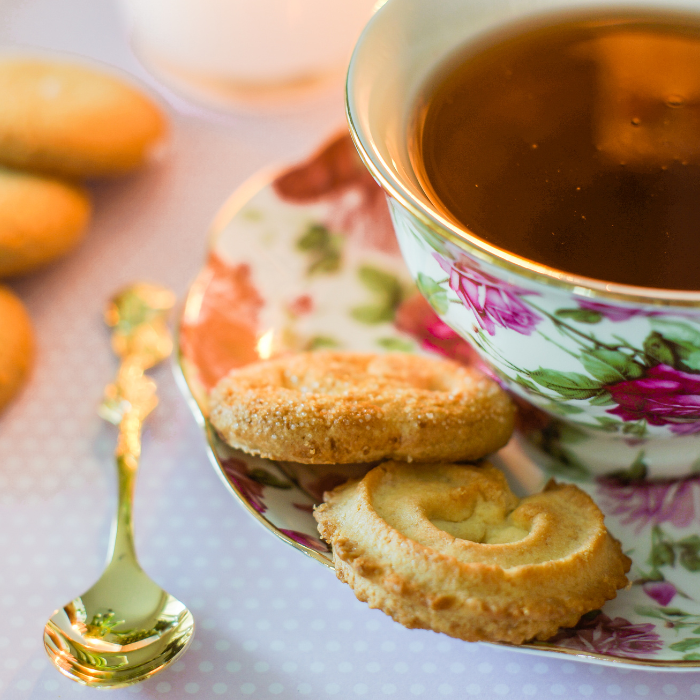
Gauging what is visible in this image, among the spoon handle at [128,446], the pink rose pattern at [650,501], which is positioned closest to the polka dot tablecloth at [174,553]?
the spoon handle at [128,446]

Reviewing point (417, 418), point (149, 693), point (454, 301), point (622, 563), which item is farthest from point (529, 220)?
point (149, 693)

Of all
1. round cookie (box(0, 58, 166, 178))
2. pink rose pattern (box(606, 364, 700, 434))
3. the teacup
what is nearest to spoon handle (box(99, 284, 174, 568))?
round cookie (box(0, 58, 166, 178))

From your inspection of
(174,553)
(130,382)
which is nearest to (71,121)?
(130,382)

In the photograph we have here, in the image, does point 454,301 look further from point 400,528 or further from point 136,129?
point 136,129

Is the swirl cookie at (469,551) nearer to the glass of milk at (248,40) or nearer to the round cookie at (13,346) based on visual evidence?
the round cookie at (13,346)

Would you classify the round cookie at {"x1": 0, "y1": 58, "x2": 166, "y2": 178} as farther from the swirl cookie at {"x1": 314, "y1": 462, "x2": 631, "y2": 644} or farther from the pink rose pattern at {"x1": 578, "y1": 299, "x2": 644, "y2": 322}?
the pink rose pattern at {"x1": 578, "y1": 299, "x2": 644, "y2": 322}

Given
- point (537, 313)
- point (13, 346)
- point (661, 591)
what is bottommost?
point (661, 591)

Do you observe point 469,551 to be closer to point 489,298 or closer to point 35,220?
point 489,298
